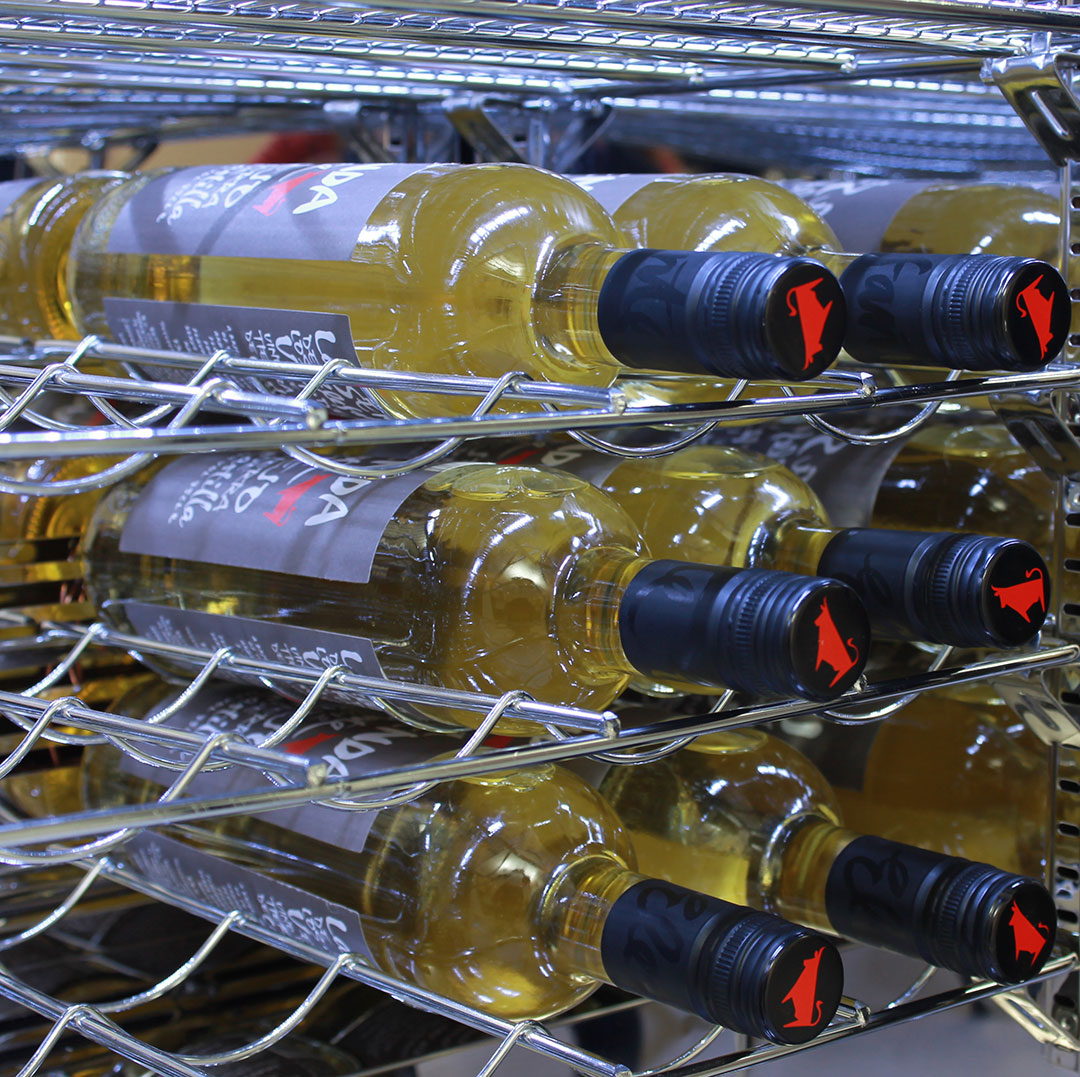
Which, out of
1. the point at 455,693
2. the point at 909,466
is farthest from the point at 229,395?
the point at 909,466

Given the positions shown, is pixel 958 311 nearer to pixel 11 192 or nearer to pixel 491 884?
pixel 491 884

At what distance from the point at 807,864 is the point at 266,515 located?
309 millimetres

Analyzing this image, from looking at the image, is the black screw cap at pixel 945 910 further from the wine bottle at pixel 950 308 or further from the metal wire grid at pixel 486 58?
the metal wire grid at pixel 486 58

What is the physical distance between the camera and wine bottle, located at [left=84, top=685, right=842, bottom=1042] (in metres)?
0.53

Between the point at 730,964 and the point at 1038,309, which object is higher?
the point at 1038,309

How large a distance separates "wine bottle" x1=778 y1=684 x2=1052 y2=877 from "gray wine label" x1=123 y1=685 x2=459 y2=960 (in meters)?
0.26

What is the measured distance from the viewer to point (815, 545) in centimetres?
64

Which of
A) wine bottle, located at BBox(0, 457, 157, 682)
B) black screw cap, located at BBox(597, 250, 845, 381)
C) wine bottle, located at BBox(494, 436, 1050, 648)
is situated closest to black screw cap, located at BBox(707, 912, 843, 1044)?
wine bottle, located at BBox(494, 436, 1050, 648)

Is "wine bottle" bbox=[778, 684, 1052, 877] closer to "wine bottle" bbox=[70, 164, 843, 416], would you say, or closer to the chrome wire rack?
the chrome wire rack

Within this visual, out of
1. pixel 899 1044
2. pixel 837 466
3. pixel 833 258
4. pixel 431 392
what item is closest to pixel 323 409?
pixel 431 392

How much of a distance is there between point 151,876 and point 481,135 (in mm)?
514

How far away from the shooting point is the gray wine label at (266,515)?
0.61m

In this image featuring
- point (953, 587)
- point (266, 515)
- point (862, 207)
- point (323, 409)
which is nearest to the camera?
point (323, 409)

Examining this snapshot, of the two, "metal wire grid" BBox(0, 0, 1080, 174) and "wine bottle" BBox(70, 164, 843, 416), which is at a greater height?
"metal wire grid" BBox(0, 0, 1080, 174)
